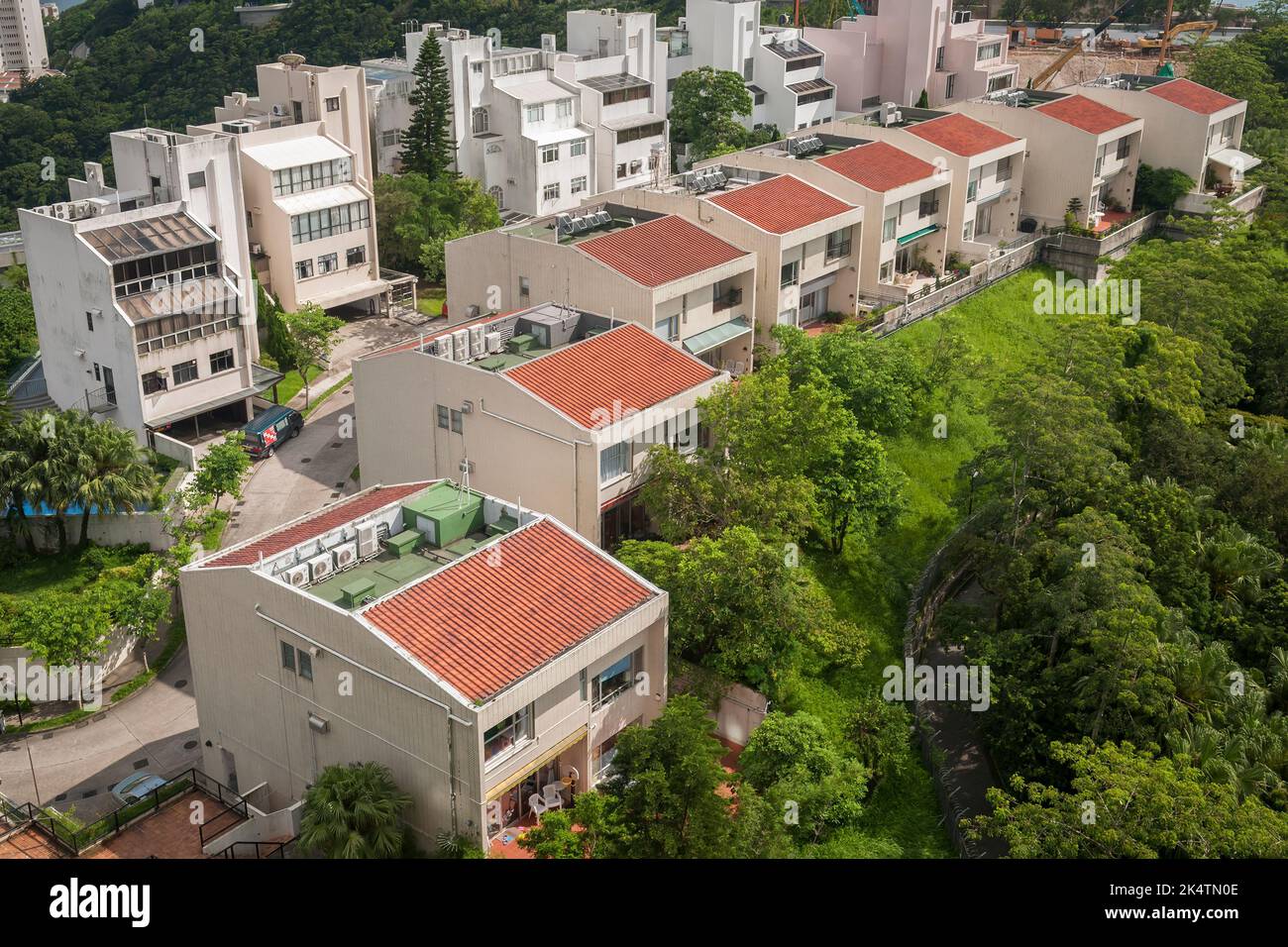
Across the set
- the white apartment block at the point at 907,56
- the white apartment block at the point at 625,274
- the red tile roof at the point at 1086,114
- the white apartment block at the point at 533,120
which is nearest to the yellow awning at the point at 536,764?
the white apartment block at the point at 625,274

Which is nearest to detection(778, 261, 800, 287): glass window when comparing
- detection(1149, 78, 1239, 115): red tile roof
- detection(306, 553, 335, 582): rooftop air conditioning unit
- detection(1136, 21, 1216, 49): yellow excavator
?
detection(306, 553, 335, 582): rooftop air conditioning unit

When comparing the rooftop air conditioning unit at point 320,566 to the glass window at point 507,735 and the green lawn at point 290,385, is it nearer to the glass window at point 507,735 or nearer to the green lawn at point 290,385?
the glass window at point 507,735

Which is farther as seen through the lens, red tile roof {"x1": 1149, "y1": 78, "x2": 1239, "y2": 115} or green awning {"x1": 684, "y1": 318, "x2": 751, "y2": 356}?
red tile roof {"x1": 1149, "y1": 78, "x2": 1239, "y2": 115}

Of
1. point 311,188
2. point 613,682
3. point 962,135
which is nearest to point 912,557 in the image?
point 613,682

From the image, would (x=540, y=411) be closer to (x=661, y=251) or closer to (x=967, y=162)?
(x=661, y=251)

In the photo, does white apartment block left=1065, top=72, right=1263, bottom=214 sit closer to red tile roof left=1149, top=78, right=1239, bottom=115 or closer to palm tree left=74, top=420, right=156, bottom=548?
red tile roof left=1149, top=78, right=1239, bottom=115

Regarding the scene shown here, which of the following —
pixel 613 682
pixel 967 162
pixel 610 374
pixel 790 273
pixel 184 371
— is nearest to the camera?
pixel 613 682

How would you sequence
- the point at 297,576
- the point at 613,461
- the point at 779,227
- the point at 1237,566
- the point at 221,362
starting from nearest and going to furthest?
the point at 297,576 < the point at 613,461 < the point at 1237,566 < the point at 221,362 < the point at 779,227
